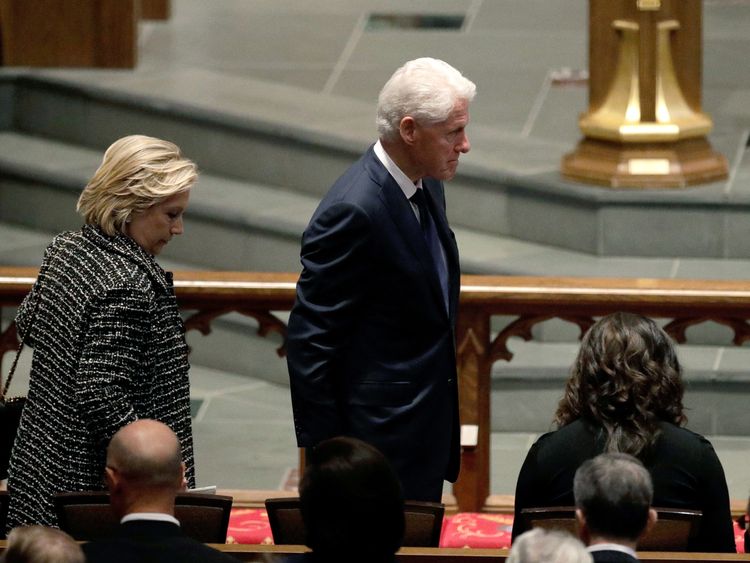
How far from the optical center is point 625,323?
332 centimetres

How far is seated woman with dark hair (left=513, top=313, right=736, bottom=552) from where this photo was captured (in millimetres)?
3285

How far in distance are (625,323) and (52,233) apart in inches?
171

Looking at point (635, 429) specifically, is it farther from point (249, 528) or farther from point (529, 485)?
point (249, 528)

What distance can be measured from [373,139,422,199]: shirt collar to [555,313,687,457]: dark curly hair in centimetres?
53

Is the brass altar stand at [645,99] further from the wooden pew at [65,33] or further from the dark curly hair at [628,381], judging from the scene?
the dark curly hair at [628,381]

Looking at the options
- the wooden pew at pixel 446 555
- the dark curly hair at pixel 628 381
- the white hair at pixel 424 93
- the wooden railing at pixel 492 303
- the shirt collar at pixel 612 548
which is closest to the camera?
the shirt collar at pixel 612 548

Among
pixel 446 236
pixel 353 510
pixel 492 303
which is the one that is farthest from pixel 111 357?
pixel 492 303

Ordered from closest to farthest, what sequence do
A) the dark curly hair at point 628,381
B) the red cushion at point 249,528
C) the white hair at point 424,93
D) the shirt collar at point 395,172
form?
the dark curly hair at point 628,381 < the white hair at point 424,93 < the shirt collar at point 395,172 < the red cushion at point 249,528

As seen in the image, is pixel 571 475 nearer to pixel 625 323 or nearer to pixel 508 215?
pixel 625 323

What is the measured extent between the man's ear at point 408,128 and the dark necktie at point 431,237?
17 centimetres

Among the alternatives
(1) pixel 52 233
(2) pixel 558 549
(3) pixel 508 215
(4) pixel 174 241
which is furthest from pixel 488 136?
(2) pixel 558 549

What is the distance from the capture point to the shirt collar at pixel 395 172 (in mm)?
3564

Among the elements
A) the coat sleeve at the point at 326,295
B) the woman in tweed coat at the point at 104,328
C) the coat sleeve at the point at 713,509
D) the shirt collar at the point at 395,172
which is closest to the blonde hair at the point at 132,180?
the woman in tweed coat at the point at 104,328

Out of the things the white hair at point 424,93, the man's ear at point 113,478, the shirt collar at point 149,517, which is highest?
the white hair at point 424,93
